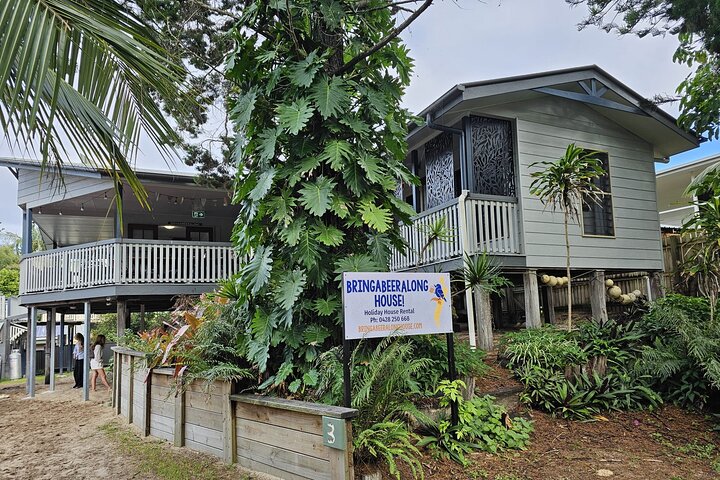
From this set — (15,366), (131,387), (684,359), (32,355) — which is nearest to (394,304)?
(684,359)

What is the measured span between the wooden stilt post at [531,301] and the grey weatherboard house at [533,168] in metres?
0.02

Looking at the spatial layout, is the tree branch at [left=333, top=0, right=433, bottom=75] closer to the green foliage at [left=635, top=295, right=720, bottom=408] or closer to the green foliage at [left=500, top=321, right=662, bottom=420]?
the green foliage at [left=500, top=321, right=662, bottom=420]

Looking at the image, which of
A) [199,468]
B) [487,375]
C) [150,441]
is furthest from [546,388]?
[150,441]

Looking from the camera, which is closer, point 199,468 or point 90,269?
point 199,468

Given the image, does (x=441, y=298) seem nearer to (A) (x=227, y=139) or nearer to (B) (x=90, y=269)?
(A) (x=227, y=139)

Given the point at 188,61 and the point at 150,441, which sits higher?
the point at 188,61

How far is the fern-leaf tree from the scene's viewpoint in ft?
16.4

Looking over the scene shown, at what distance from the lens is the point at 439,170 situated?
10523 millimetres

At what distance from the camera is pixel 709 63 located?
10.5 m

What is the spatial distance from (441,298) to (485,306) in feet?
11.1

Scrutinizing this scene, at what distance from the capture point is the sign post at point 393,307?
428 cm

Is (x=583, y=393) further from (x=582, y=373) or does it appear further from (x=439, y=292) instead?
(x=439, y=292)

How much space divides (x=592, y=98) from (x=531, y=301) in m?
4.04

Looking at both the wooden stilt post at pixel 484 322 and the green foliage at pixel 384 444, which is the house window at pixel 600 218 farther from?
the green foliage at pixel 384 444
